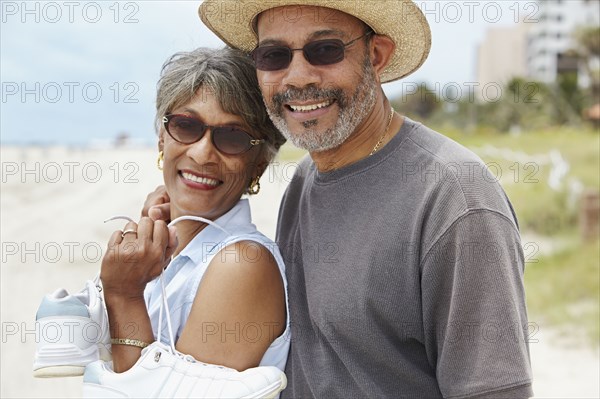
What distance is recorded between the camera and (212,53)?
2.91 m

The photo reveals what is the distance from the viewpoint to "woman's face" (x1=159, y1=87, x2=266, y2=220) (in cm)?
278

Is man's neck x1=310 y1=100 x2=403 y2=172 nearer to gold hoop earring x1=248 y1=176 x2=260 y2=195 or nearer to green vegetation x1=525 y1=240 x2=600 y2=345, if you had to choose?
A: gold hoop earring x1=248 y1=176 x2=260 y2=195

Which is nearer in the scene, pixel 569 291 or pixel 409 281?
pixel 409 281

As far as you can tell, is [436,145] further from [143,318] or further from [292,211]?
[143,318]

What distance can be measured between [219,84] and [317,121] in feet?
1.33

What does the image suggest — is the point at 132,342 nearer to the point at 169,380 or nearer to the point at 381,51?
the point at 169,380

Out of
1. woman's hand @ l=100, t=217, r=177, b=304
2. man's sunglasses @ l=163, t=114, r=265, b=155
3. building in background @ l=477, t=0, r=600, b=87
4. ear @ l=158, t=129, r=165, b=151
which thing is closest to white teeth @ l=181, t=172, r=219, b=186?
man's sunglasses @ l=163, t=114, r=265, b=155

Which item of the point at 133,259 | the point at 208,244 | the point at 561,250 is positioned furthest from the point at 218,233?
the point at 561,250

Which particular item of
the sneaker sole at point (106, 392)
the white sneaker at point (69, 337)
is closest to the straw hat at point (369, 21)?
the white sneaker at point (69, 337)

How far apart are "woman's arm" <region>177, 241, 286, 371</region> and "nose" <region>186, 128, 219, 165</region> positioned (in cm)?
40

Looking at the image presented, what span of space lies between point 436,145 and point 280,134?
717 millimetres

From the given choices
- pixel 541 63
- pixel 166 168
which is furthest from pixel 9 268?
pixel 541 63

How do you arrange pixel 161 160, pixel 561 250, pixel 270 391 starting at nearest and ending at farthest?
1. pixel 270 391
2. pixel 161 160
3. pixel 561 250

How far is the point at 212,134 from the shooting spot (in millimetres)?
2781
